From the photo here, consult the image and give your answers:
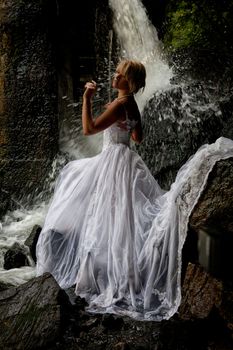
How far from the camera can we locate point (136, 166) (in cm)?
444

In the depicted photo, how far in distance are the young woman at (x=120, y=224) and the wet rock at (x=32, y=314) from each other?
14.9 inches

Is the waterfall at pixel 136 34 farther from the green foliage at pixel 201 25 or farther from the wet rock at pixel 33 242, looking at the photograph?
the wet rock at pixel 33 242

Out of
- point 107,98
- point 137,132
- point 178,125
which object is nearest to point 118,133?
point 137,132

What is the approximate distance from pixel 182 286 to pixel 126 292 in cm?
55

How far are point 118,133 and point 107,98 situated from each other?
472 cm

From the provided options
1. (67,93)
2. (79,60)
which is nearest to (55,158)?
(67,93)

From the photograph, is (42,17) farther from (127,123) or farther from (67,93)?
(127,123)

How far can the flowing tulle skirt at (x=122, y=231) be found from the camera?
375cm

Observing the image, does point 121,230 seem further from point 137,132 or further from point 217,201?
point 137,132

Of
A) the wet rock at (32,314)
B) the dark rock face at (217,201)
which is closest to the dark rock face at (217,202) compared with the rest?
the dark rock face at (217,201)

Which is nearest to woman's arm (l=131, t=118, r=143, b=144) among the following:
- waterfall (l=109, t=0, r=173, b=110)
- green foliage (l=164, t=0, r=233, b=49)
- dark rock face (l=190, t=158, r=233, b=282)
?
dark rock face (l=190, t=158, r=233, b=282)

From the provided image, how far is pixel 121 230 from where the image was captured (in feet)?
13.3

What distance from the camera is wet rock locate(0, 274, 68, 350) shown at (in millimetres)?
3418

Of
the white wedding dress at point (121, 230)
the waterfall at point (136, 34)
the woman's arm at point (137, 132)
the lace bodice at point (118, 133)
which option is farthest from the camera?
the waterfall at point (136, 34)
